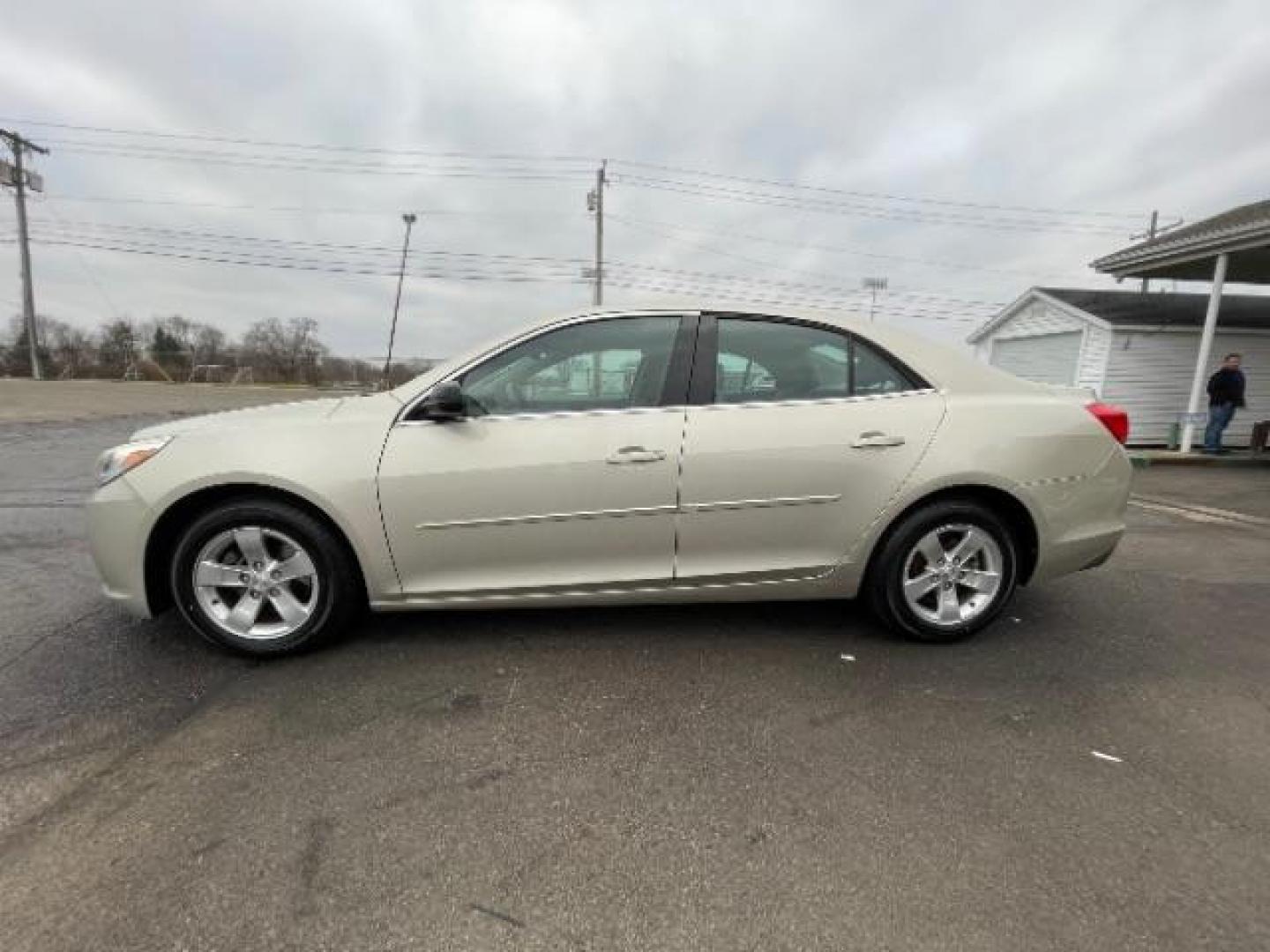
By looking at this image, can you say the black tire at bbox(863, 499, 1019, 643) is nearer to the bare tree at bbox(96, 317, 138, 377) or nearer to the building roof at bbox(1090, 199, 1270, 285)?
the building roof at bbox(1090, 199, 1270, 285)

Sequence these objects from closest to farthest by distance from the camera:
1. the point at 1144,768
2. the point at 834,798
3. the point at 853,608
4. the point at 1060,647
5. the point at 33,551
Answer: the point at 834,798, the point at 1144,768, the point at 1060,647, the point at 853,608, the point at 33,551

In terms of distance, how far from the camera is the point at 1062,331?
14.0m

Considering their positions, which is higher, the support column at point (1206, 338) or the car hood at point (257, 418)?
the support column at point (1206, 338)

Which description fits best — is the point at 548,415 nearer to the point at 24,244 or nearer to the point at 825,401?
the point at 825,401

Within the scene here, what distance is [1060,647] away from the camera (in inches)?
125

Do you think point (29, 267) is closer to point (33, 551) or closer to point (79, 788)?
point (33, 551)

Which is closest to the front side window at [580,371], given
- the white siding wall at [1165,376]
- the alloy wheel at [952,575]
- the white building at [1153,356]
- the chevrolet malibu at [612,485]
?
the chevrolet malibu at [612,485]

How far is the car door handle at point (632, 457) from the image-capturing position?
109 inches

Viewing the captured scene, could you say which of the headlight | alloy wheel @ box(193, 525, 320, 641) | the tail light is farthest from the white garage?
the headlight

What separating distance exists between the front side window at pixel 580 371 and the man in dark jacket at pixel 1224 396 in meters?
12.6

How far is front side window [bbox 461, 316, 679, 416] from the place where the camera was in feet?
9.41

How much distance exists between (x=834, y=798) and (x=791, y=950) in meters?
0.58

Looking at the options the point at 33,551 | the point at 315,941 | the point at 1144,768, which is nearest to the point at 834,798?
the point at 1144,768

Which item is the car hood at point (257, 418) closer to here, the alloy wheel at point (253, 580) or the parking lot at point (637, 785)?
the alloy wheel at point (253, 580)
